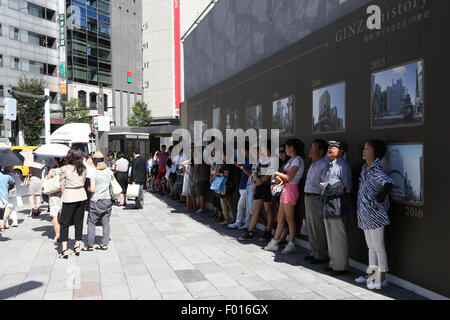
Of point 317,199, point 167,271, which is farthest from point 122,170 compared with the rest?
point 317,199

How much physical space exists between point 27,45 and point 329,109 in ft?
154

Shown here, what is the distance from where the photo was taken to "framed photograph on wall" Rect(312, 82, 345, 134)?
18.7 ft

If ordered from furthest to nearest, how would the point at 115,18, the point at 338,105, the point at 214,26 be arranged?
1. the point at 115,18
2. the point at 214,26
3. the point at 338,105

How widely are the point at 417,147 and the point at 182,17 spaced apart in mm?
55648

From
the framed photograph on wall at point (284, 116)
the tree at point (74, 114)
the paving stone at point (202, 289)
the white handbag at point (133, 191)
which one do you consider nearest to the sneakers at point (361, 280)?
the paving stone at point (202, 289)

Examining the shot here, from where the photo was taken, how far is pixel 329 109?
19.7 feet

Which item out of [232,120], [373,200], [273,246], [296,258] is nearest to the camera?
[373,200]

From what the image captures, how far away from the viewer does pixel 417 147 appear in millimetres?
4309

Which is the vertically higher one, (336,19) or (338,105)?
(336,19)

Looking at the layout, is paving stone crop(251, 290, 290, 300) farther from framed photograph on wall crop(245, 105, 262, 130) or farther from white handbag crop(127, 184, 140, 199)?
white handbag crop(127, 184, 140, 199)

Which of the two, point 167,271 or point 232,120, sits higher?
point 232,120

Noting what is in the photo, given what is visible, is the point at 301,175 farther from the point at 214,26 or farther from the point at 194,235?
the point at 214,26

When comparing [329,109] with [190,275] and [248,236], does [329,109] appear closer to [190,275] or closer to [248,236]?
[248,236]
